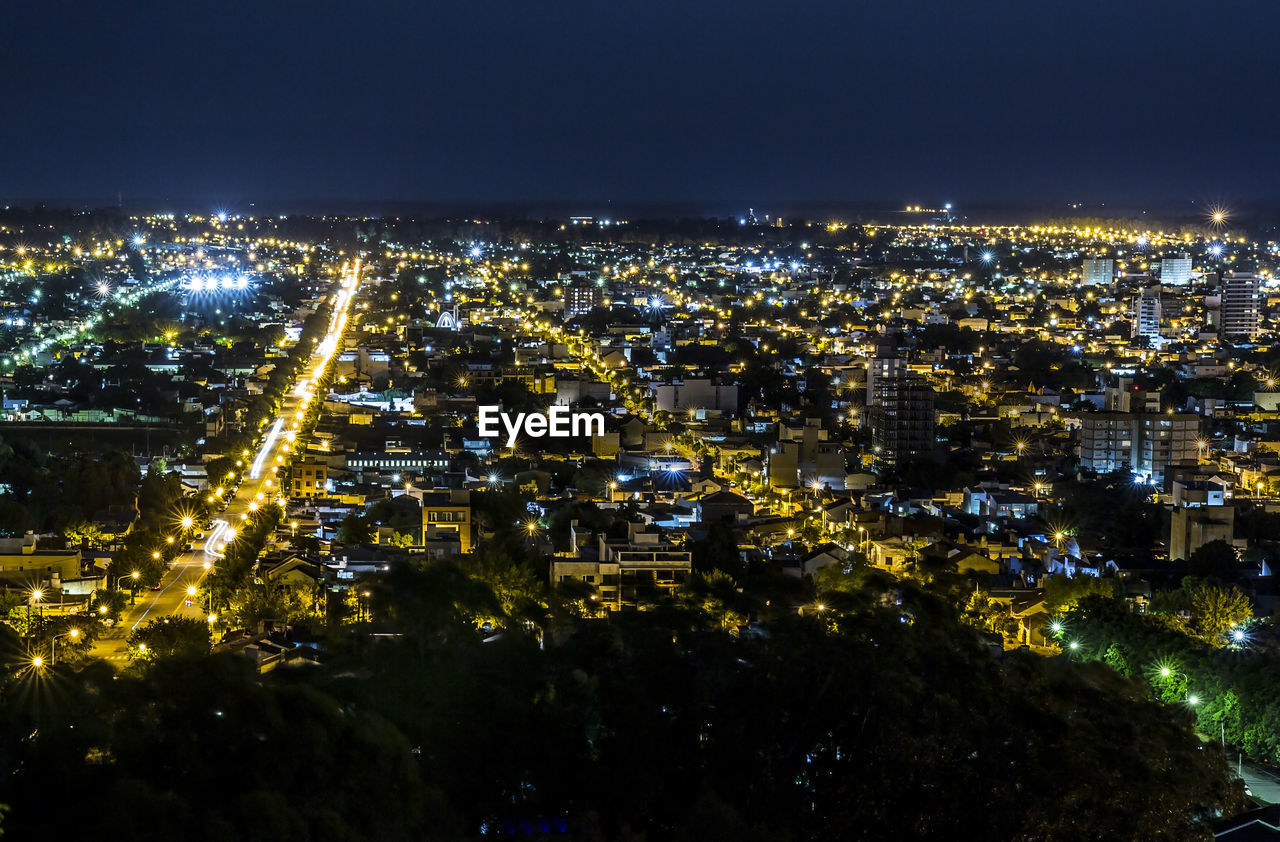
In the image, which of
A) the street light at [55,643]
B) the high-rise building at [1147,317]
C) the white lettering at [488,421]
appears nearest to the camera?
the street light at [55,643]

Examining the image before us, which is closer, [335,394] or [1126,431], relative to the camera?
[1126,431]

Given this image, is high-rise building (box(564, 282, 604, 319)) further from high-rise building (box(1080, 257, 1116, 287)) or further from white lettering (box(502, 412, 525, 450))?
white lettering (box(502, 412, 525, 450))

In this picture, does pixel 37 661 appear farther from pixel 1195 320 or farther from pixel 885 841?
pixel 1195 320

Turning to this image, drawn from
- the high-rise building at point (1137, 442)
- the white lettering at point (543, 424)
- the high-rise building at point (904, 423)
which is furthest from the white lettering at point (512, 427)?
the high-rise building at point (1137, 442)

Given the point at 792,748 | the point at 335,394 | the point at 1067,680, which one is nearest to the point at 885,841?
the point at 792,748

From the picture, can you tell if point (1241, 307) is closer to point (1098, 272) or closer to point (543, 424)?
point (1098, 272)

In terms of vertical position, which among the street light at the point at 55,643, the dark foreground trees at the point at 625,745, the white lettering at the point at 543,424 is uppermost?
the dark foreground trees at the point at 625,745

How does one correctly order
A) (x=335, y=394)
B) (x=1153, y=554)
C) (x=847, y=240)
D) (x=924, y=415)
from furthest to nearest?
1. (x=847, y=240)
2. (x=335, y=394)
3. (x=924, y=415)
4. (x=1153, y=554)

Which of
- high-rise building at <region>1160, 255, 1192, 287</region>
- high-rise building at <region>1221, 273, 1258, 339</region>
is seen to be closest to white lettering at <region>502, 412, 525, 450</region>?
high-rise building at <region>1221, 273, 1258, 339</region>

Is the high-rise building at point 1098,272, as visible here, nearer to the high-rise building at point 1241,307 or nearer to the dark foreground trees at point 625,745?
the high-rise building at point 1241,307
